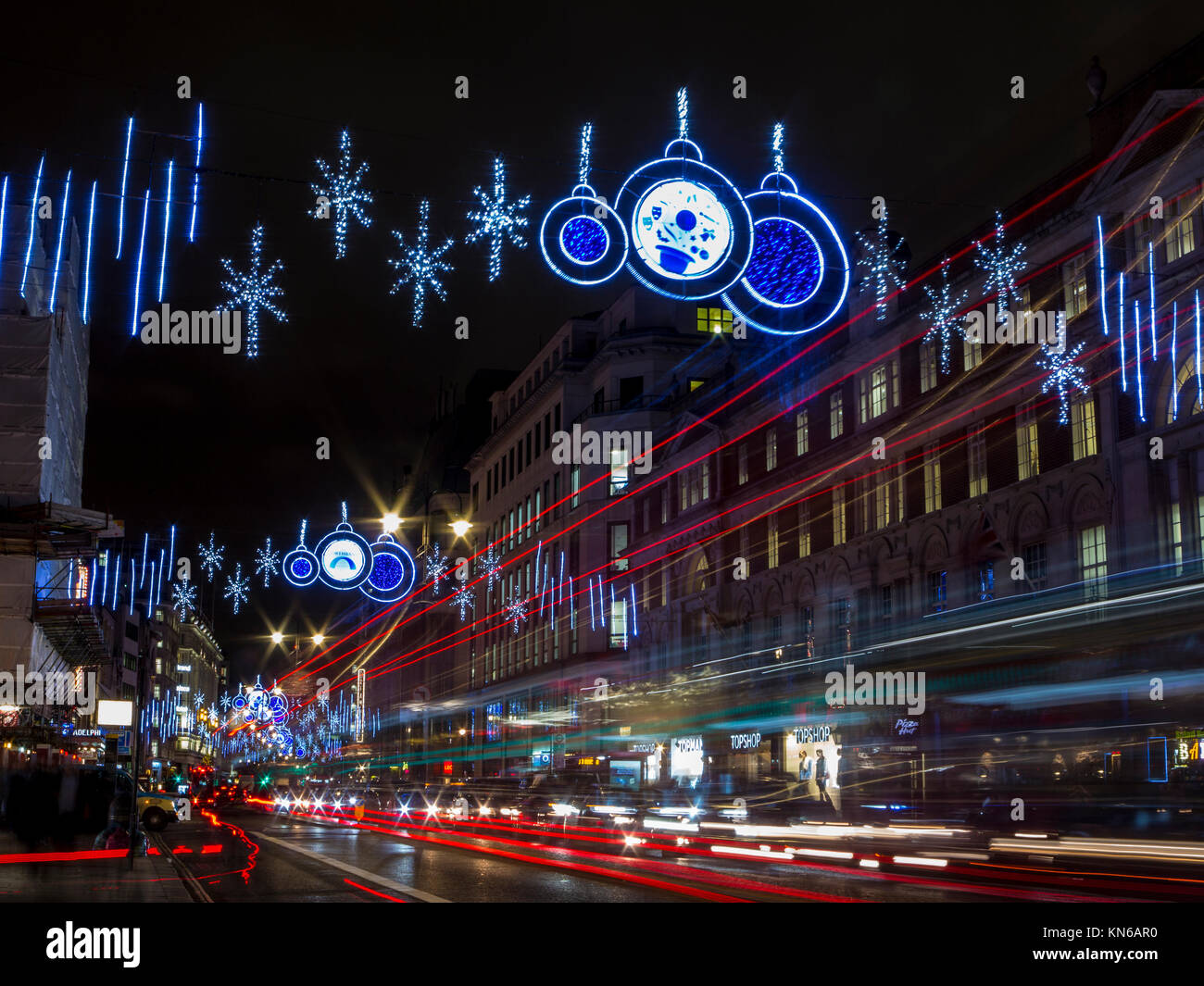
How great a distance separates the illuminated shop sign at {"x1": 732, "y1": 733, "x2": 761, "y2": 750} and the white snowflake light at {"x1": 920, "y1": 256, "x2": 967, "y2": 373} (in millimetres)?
11667

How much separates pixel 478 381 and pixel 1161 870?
94.6 m

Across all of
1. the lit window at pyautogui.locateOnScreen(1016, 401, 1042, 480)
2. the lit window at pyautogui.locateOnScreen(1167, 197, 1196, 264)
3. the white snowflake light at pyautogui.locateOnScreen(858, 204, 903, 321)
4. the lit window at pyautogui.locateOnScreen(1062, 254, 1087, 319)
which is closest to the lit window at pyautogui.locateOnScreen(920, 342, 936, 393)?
the white snowflake light at pyautogui.locateOnScreen(858, 204, 903, 321)

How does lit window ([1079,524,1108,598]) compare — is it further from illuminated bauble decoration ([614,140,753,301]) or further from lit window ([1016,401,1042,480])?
illuminated bauble decoration ([614,140,753,301])

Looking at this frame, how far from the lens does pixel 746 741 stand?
37.8 metres

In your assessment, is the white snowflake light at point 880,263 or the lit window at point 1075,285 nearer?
the lit window at point 1075,285

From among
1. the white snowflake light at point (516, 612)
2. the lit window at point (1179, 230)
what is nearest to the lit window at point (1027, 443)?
the lit window at point (1179, 230)

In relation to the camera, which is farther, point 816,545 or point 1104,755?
point 816,545

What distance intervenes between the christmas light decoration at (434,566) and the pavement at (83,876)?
6125 cm

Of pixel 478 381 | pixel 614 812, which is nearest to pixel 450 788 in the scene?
pixel 614 812

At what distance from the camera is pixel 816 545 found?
43.6 metres

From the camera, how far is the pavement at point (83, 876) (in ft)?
50.2

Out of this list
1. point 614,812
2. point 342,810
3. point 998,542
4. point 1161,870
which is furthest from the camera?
point 342,810

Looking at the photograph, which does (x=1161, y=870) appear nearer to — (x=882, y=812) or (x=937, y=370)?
(x=882, y=812)

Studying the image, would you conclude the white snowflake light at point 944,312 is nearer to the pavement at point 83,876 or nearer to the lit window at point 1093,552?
the lit window at point 1093,552
